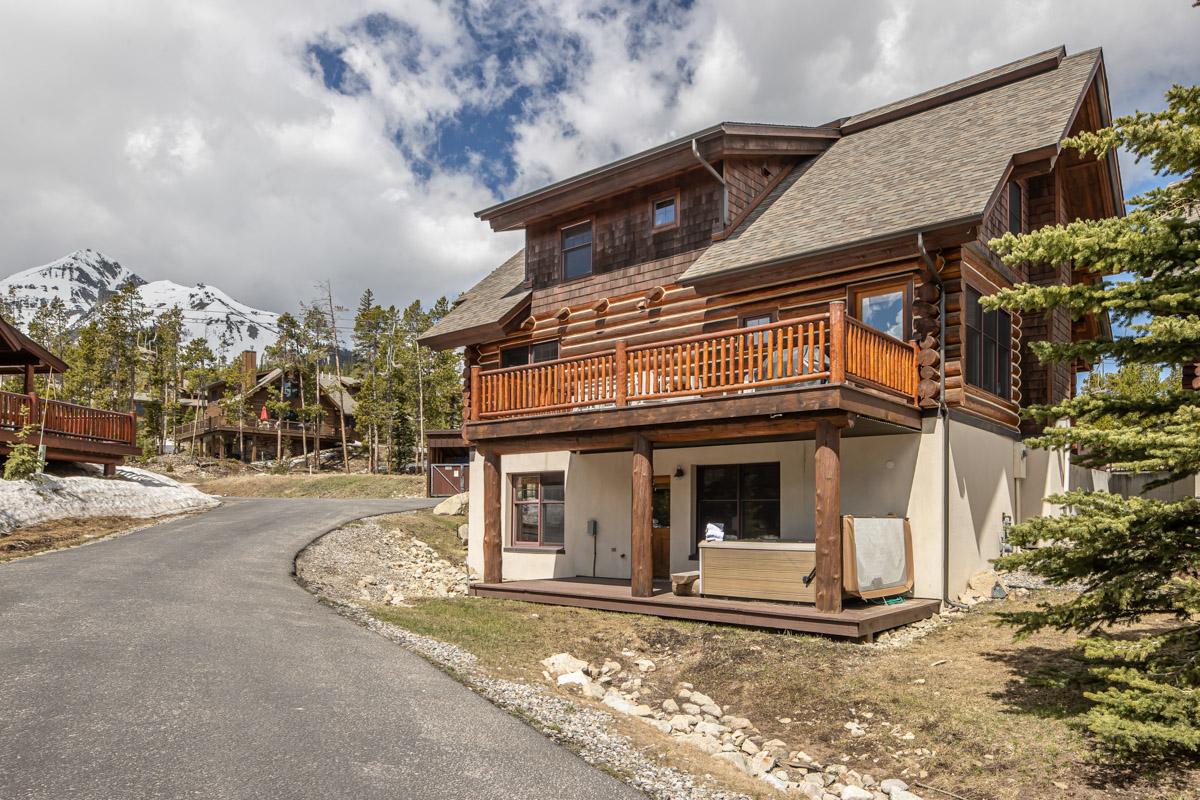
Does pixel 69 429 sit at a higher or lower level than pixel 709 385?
lower

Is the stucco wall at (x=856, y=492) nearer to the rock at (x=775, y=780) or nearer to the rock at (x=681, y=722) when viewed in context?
the rock at (x=681, y=722)

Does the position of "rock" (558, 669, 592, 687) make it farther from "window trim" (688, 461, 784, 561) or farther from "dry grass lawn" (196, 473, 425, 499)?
"dry grass lawn" (196, 473, 425, 499)

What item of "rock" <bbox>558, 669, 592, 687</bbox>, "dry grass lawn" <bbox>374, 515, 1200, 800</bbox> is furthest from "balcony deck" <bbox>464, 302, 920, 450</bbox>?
"rock" <bbox>558, 669, 592, 687</bbox>

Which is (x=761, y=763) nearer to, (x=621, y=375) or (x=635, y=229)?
(x=621, y=375)

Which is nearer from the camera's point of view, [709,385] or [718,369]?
[709,385]

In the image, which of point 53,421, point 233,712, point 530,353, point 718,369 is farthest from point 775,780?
point 53,421

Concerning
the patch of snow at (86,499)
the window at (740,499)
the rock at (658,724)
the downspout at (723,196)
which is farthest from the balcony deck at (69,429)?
the rock at (658,724)

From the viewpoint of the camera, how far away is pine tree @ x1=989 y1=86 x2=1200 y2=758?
628cm

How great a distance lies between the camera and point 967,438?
13.4 m

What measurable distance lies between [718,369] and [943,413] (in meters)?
3.50

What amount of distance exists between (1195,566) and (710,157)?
36.9 feet

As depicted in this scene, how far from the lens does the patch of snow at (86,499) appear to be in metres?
18.6

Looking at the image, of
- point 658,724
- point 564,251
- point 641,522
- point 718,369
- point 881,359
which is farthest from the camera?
point 564,251

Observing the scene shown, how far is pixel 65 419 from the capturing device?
2297 centimetres
